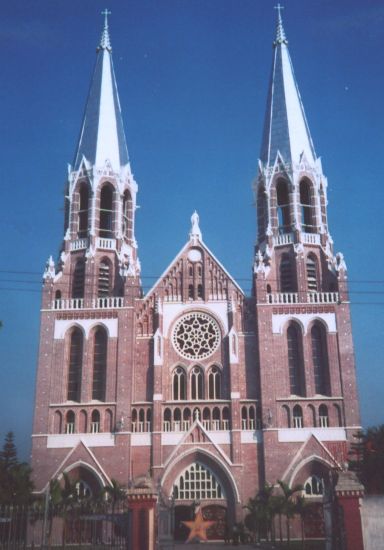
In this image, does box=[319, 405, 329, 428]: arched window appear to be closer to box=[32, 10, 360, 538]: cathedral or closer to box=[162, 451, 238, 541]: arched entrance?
box=[32, 10, 360, 538]: cathedral

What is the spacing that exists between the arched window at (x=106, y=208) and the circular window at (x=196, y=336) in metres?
8.69

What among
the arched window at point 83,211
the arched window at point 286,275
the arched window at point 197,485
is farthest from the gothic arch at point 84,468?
the arched window at point 286,275

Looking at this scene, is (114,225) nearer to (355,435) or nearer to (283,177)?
(283,177)

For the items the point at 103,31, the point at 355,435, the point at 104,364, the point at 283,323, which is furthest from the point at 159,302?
the point at 103,31

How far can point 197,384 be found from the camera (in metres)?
41.2

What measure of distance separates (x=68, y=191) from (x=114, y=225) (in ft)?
14.2

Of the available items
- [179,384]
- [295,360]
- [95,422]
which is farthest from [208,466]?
[295,360]

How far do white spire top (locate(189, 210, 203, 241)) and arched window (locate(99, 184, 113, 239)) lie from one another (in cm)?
550

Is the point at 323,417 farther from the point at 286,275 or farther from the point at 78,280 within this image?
the point at 78,280

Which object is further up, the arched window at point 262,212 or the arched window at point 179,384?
the arched window at point 262,212

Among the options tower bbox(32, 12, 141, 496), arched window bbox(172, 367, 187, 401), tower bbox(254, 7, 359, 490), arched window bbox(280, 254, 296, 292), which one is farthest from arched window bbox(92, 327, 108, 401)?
arched window bbox(280, 254, 296, 292)

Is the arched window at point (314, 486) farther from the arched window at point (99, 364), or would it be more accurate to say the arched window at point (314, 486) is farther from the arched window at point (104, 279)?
the arched window at point (104, 279)

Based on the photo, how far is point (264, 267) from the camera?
43.7m

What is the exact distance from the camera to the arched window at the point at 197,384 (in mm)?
40969
